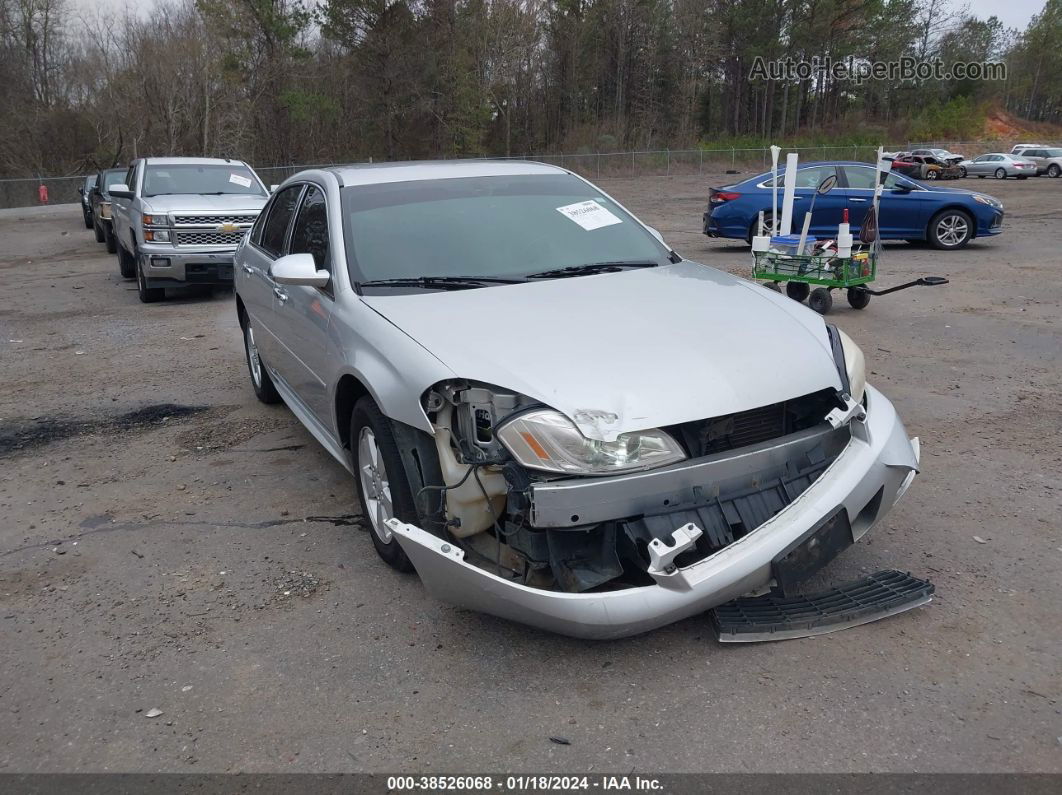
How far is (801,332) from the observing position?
147 inches

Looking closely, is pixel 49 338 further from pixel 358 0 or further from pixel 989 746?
pixel 358 0

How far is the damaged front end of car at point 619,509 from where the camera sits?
9.77ft

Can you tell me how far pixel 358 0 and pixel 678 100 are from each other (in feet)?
82.5

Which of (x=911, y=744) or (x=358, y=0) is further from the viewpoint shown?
(x=358, y=0)

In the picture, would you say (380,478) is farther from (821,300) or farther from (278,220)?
(821,300)

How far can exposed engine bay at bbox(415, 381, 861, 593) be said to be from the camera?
3014 mm

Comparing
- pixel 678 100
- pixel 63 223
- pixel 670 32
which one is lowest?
pixel 63 223

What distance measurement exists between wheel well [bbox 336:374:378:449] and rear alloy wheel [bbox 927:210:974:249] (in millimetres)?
13572

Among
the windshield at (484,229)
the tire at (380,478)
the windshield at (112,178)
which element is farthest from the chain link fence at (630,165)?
the tire at (380,478)

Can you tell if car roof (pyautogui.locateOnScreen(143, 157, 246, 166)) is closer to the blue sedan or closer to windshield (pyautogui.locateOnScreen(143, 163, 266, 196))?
windshield (pyautogui.locateOnScreen(143, 163, 266, 196))

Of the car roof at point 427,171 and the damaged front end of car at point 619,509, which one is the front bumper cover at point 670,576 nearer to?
the damaged front end of car at point 619,509

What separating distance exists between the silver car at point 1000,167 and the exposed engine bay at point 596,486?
144ft

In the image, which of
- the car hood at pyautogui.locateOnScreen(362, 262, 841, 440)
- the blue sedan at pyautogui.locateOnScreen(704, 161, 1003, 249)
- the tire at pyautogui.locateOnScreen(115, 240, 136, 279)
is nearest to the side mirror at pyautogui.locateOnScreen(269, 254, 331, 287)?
the car hood at pyautogui.locateOnScreen(362, 262, 841, 440)

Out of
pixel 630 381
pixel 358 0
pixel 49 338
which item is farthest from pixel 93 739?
pixel 358 0
